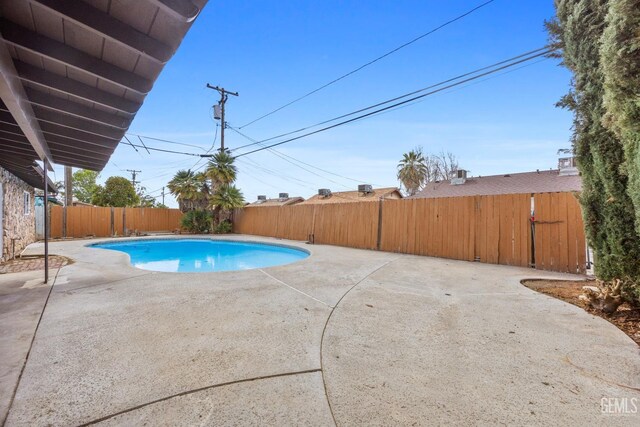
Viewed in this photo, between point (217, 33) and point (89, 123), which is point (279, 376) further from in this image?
point (217, 33)

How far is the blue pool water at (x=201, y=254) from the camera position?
851 cm

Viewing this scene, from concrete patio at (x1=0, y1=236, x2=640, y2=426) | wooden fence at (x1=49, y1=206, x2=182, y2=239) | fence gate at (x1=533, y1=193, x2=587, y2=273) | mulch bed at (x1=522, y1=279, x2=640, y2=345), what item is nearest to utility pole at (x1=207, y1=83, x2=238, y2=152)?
wooden fence at (x1=49, y1=206, x2=182, y2=239)

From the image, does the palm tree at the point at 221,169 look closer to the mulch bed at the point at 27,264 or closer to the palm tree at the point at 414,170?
the mulch bed at the point at 27,264

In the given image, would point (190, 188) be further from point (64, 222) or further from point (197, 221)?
point (64, 222)

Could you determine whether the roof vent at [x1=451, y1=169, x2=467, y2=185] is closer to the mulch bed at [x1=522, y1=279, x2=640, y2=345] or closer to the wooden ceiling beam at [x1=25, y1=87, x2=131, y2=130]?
the mulch bed at [x1=522, y1=279, x2=640, y2=345]

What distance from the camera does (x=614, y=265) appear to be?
11.3 ft

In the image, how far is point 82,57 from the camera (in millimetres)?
2527

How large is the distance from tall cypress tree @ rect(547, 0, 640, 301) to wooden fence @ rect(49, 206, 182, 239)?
61.9ft

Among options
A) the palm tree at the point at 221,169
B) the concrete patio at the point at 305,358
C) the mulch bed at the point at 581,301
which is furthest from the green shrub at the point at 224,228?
the mulch bed at the point at 581,301

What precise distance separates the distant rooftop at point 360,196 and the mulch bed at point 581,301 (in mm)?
15787

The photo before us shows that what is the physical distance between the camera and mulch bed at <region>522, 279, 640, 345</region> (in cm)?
286

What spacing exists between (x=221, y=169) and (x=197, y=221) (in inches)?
134

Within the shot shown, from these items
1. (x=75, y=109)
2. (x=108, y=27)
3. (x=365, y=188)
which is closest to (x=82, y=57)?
(x=108, y=27)

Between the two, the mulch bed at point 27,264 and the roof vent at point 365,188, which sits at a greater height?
the roof vent at point 365,188
